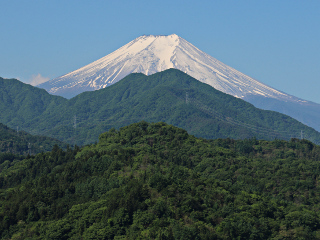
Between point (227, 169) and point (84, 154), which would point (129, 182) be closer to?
point (84, 154)

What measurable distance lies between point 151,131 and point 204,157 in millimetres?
14796

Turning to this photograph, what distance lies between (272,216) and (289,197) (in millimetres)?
30423

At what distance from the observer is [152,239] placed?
7712 cm

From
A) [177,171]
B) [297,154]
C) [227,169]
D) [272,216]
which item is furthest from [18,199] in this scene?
[297,154]

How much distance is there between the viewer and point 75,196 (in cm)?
9762

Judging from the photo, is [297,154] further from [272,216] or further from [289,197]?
[272,216]

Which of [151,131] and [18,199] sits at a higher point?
[151,131]

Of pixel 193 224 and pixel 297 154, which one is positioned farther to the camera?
pixel 297 154

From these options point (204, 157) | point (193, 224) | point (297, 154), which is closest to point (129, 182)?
point (193, 224)

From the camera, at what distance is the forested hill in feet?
270

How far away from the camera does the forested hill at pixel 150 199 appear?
270 ft

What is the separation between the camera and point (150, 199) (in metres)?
87.1

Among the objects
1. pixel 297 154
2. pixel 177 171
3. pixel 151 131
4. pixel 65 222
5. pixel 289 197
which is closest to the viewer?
pixel 65 222

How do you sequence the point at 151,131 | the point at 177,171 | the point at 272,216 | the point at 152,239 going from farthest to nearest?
1. the point at 151,131
2. the point at 177,171
3. the point at 272,216
4. the point at 152,239
